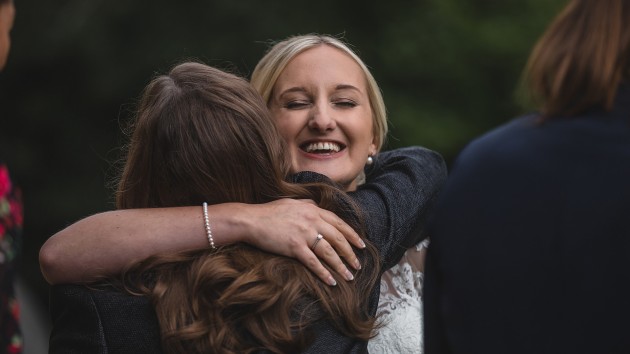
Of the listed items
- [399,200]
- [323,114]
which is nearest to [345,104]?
[323,114]

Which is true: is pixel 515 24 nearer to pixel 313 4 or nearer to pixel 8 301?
pixel 313 4

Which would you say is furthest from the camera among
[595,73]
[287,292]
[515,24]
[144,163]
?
[515,24]

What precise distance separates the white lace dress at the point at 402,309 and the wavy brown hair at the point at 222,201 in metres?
0.47

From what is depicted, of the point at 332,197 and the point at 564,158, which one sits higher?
the point at 564,158

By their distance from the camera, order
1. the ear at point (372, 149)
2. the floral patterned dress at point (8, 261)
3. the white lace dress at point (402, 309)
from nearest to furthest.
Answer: the floral patterned dress at point (8, 261) < the white lace dress at point (402, 309) < the ear at point (372, 149)

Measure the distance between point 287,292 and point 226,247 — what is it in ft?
0.71


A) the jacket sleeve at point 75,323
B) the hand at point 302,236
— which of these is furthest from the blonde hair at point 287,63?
the jacket sleeve at point 75,323

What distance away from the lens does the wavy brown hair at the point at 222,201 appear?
242 centimetres

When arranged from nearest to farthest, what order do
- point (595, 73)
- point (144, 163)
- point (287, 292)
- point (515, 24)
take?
point (595, 73) < point (287, 292) < point (144, 163) < point (515, 24)

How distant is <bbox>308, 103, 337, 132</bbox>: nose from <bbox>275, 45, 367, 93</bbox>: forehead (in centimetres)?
9

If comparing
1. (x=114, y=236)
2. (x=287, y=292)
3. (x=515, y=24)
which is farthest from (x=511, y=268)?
(x=515, y=24)

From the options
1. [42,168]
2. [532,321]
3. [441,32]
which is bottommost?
[42,168]

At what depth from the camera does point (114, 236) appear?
103 inches

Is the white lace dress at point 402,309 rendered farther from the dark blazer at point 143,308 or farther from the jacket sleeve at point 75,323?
the jacket sleeve at point 75,323
